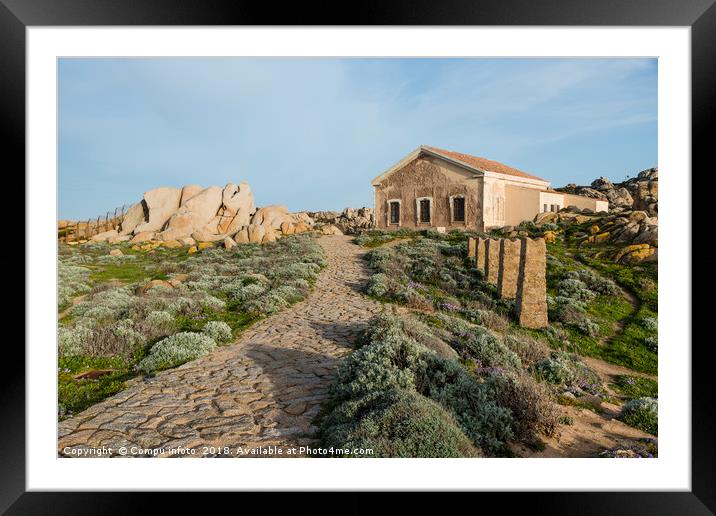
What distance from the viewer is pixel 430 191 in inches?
612

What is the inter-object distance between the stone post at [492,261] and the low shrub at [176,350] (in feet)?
21.9

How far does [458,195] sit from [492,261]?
5949mm

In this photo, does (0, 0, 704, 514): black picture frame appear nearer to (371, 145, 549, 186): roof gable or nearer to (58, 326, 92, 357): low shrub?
(58, 326, 92, 357): low shrub

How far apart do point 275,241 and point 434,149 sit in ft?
27.9

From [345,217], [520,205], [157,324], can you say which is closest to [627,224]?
[520,205]

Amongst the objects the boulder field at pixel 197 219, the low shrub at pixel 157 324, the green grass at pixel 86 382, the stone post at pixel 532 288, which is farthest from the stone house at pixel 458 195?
the green grass at pixel 86 382

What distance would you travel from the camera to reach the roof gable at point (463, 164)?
14.5 metres

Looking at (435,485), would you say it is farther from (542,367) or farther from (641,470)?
(542,367)

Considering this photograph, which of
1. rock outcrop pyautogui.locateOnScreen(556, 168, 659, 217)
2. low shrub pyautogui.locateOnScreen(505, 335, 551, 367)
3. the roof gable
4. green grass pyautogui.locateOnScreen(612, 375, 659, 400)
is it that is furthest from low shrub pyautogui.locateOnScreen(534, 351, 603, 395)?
the roof gable

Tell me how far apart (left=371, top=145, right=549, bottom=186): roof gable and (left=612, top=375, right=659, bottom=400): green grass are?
9.74m

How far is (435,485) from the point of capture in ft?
11.7

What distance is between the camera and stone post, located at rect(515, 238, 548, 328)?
748 centimetres
